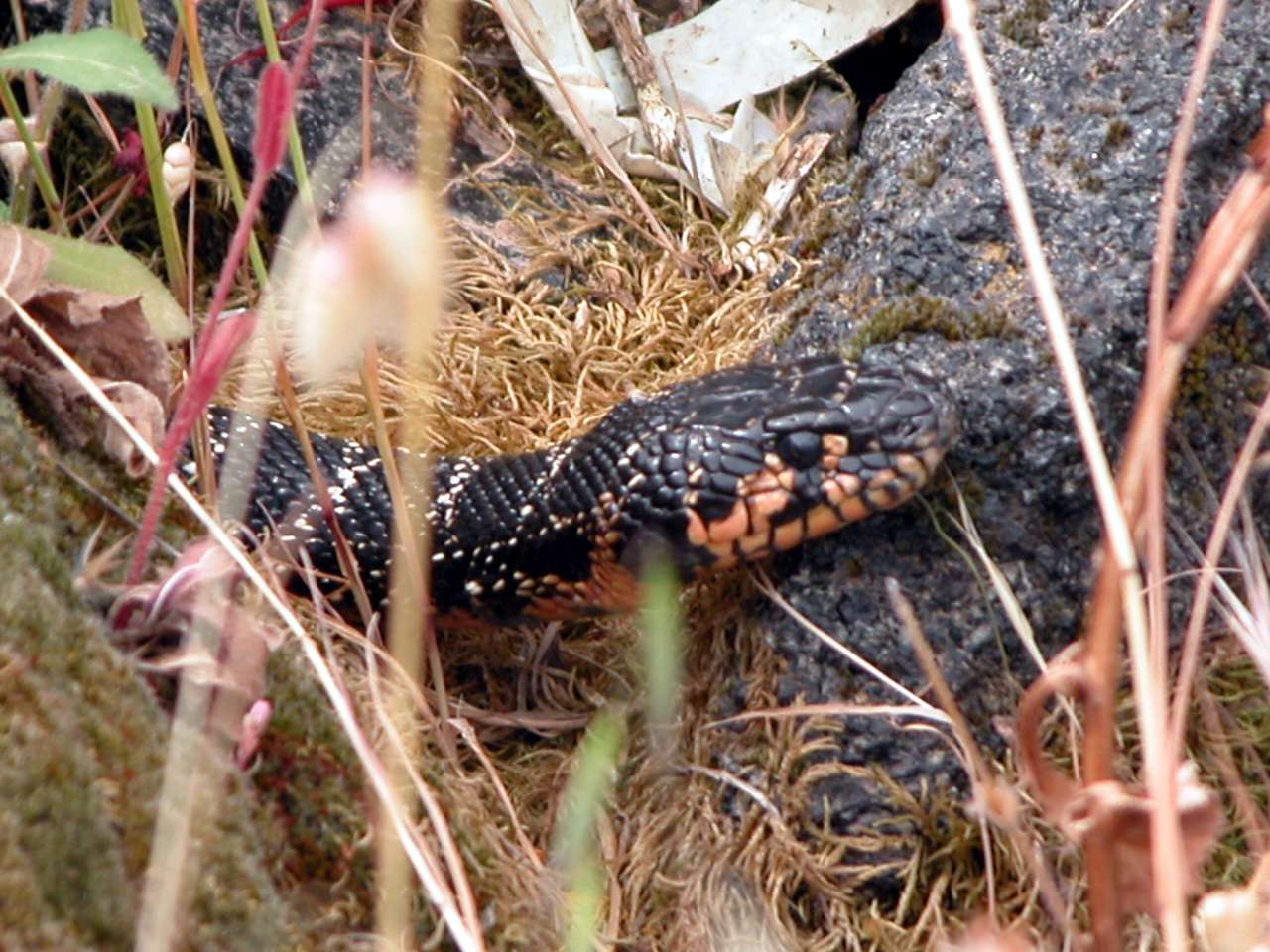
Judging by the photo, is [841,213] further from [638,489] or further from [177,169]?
[177,169]

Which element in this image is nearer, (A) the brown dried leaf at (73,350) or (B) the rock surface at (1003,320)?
(A) the brown dried leaf at (73,350)

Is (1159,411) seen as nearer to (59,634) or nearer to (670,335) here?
(59,634)

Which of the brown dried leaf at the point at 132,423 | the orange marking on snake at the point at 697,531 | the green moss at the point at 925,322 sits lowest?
the brown dried leaf at the point at 132,423

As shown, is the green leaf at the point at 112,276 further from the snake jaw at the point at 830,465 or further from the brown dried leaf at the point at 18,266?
the snake jaw at the point at 830,465

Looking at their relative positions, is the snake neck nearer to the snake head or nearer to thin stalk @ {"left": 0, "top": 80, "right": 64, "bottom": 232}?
the snake head

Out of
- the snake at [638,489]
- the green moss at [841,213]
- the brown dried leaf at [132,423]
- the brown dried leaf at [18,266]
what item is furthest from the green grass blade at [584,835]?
the green moss at [841,213]

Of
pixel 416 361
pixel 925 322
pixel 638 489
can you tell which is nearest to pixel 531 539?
pixel 638 489

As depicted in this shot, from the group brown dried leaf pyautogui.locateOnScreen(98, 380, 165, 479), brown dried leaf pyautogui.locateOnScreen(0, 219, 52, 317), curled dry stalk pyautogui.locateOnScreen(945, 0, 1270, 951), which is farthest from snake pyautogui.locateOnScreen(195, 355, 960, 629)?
curled dry stalk pyautogui.locateOnScreen(945, 0, 1270, 951)
